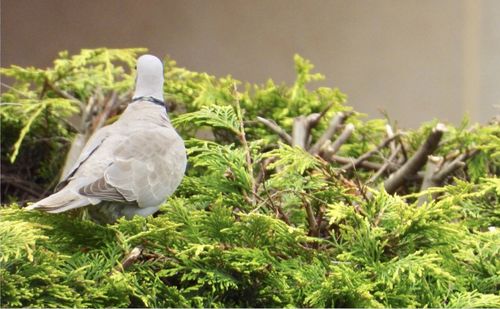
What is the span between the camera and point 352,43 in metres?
2.63

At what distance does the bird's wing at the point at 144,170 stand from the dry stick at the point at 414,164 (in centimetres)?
51

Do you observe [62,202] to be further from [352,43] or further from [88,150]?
[352,43]

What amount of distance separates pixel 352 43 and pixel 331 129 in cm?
130

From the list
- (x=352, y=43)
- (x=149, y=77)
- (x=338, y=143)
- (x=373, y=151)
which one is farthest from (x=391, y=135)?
(x=352, y=43)

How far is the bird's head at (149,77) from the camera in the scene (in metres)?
0.91

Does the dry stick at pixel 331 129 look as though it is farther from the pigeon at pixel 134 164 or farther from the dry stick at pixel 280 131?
the pigeon at pixel 134 164

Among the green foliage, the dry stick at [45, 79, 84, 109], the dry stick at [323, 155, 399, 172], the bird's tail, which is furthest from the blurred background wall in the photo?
the bird's tail

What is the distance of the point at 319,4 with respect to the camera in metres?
2.62

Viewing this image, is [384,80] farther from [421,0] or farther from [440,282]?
[440,282]

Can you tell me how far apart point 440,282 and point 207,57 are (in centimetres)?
180

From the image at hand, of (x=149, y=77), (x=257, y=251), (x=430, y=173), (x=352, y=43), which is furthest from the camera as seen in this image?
(x=352, y=43)

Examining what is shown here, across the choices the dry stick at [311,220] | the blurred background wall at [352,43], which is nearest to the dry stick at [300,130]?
the dry stick at [311,220]

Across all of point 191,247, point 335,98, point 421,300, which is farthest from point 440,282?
point 335,98

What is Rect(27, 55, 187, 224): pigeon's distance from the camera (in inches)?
33.9
